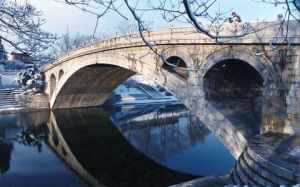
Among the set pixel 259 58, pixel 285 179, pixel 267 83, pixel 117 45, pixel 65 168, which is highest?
pixel 117 45

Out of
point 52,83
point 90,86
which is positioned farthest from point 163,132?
point 52,83

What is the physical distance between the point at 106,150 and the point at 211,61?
9.16 meters

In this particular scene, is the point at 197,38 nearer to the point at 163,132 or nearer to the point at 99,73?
the point at 163,132

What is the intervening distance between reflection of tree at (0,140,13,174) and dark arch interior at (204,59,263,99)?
1018 centimetres

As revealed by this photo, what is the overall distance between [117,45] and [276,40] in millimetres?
12644

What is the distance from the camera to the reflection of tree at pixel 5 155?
16156 mm

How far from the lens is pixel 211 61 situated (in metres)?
14.0

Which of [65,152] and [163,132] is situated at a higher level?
[163,132]

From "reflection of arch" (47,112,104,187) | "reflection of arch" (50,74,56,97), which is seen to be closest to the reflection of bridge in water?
"reflection of arch" (47,112,104,187)

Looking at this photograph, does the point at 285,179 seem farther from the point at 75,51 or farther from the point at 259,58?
the point at 75,51

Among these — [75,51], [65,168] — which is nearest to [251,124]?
[65,168]

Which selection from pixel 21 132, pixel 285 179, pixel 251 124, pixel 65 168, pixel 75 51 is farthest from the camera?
pixel 75 51

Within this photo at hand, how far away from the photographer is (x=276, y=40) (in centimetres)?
1129

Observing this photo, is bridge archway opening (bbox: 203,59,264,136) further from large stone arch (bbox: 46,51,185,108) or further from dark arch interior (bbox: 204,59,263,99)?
large stone arch (bbox: 46,51,185,108)
